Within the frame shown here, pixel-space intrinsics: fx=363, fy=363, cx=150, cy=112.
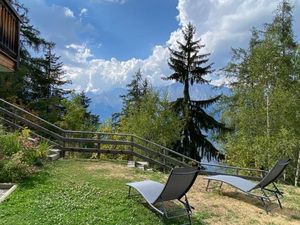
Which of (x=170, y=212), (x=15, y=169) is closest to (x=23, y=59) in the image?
(x=15, y=169)

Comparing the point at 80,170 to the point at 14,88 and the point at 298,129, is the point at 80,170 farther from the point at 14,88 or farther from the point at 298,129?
the point at 14,88

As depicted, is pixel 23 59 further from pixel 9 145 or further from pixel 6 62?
pixel 6 62

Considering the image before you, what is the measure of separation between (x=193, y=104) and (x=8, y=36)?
19.6 metres

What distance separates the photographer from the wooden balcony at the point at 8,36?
21.5ft

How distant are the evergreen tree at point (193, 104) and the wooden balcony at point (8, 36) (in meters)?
17.8

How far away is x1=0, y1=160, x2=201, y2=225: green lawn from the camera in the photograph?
5.73 metres

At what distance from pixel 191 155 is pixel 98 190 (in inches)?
703

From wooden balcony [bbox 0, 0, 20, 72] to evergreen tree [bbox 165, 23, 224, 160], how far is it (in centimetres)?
1784

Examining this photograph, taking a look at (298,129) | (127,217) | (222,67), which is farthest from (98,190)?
(222,67)

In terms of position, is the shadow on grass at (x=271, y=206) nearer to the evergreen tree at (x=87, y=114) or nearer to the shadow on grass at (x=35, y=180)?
the shadow on grass at (x=35, y=180)

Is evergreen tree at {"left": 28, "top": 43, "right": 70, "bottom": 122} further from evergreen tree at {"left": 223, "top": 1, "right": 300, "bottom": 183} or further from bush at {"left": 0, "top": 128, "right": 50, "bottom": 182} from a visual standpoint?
bush at {"left": 0, "top": 128, "right": 50, "bottom": 182}

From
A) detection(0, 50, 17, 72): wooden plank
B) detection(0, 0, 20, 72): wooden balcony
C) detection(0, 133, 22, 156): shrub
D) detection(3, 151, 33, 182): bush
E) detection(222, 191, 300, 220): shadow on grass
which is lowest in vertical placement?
detection(222, 191, 300, 220): shadow on grass

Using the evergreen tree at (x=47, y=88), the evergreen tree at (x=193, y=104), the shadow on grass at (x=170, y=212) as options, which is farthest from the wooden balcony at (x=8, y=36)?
the evergreen tree at (x=193, y=104)

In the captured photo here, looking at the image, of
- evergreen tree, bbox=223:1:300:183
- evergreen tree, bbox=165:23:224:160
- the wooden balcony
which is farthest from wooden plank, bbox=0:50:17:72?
evergreen tree, bbox=165:23:224:160
